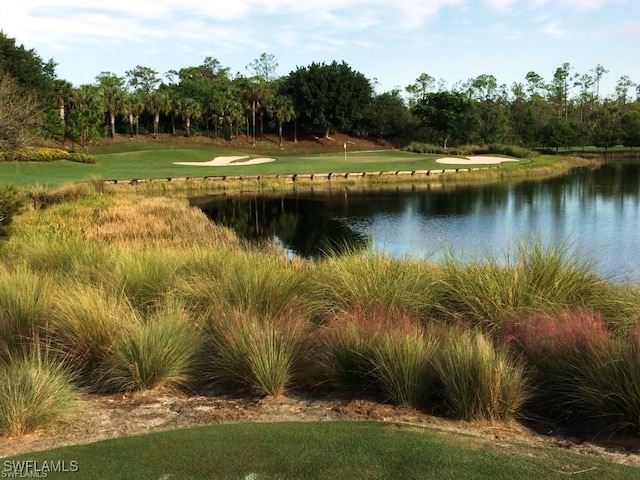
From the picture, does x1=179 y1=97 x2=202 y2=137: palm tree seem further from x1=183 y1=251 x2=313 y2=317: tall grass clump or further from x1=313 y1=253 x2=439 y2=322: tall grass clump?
x1=313 y1=253 x2=439 y2=322: tall grass clump

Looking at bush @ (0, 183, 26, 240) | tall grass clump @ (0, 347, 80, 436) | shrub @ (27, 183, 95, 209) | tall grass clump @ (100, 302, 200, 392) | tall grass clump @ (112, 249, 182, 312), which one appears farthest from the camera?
shrub @ (27, 183, 95, 209)

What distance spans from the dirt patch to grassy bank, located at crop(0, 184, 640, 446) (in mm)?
168

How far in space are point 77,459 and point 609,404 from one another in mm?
3962

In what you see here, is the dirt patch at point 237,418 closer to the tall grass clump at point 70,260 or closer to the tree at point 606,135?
the tall grass clump at point 70,260

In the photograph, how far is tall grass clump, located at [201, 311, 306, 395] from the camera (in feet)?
19.1

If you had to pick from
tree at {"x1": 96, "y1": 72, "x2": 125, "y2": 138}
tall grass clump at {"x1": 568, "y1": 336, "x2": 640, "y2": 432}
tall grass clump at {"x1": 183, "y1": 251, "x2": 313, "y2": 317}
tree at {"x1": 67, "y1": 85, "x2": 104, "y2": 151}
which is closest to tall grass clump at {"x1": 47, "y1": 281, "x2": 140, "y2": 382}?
tall grass clump at {"x1": 183, "y1": 251, "x2": 313, "y2": 317}

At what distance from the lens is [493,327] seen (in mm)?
6898

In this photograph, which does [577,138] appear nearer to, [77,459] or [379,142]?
[379,142]

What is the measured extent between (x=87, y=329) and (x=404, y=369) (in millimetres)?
3339

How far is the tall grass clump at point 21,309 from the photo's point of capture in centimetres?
675

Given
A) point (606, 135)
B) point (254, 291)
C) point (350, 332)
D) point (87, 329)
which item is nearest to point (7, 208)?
point (87, 329)

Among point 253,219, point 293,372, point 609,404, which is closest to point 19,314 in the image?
point 293,372

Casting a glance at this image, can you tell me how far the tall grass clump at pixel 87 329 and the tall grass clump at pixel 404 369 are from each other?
2.51 metres

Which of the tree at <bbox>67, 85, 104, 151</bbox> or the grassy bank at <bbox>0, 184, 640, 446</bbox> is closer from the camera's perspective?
the grassy bank at <bbox>0, 184, 640, 446</bbox>
